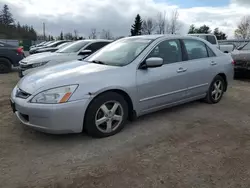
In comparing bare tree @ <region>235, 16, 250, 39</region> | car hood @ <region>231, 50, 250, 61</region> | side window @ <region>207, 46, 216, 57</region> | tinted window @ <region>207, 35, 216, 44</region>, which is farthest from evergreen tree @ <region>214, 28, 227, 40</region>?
side window @ <region>207, 46, 216, 57</region>

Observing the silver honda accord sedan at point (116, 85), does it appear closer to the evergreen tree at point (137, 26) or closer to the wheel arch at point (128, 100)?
the wheel arch at point (128, 100)

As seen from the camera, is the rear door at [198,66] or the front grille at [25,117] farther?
the rear door at [198,66]

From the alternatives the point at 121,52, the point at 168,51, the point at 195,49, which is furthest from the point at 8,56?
the point at 195,49

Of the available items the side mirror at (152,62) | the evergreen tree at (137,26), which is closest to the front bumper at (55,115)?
the side mirror at (152,62)

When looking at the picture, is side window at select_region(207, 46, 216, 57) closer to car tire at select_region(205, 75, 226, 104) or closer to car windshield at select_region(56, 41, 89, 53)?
car tire at select_region(205, 75, 226, 104)

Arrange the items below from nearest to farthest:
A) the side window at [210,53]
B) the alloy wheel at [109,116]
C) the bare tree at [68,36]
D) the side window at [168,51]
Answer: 1. the alloy wheel at [109,116]
2. the side window at [168,51]
3. the side window at [210,53]
4. the bare tree at [68,36]

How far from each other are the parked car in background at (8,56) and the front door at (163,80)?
758 centimetres

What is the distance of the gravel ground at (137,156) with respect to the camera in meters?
2.50

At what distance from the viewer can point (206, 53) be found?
16.4 ft

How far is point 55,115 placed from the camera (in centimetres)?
301

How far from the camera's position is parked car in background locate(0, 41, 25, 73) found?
9.64 metres

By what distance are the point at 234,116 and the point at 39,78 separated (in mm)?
3481

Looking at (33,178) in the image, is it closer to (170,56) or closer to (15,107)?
(15,107)

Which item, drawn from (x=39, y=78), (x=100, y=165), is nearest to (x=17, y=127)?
(x=39, y=78)
